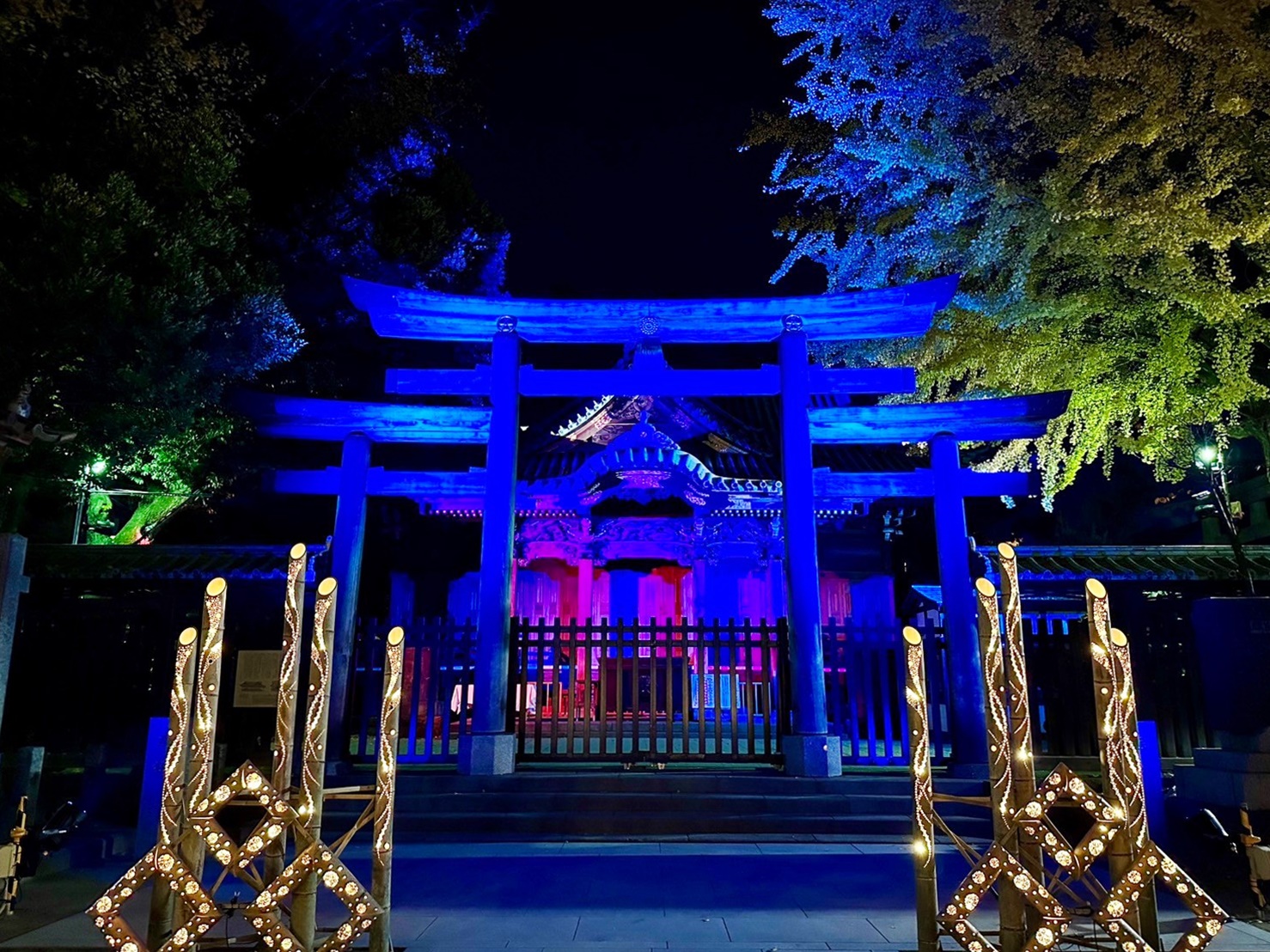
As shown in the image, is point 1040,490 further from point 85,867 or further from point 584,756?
point 85,867

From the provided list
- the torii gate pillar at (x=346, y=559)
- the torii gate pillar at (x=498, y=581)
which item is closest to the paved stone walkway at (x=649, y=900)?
the torii gate pillar at (x=498, y=581)

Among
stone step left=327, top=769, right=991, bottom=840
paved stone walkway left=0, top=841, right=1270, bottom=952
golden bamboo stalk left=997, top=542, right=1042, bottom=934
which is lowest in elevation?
paved stone walkway left=0, top=841, right=1270, bottom=952

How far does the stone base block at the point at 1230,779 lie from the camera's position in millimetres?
6520

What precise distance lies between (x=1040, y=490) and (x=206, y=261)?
1258 cm

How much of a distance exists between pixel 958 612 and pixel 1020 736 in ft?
23.8

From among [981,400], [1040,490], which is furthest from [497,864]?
[1040,490]

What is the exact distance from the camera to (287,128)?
46.6 ft

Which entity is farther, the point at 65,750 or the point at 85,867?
the point at 65,750

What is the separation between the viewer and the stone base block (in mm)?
6520

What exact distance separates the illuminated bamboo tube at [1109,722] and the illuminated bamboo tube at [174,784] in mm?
4429

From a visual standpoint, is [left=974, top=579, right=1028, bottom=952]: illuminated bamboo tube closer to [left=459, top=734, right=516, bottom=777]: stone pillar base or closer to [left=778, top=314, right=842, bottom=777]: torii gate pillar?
[left=778, top=314, right=842, bottom=777]: torii gate pillar

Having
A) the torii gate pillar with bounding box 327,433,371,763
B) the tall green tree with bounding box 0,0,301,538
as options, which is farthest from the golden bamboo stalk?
the tall green tree with bounding box 0,0,301,538

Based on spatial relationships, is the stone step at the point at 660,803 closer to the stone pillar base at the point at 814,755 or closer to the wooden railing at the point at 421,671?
the stone pillar base at the point at 814,755

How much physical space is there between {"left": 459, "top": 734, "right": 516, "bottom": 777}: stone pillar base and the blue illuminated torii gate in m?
0.02
